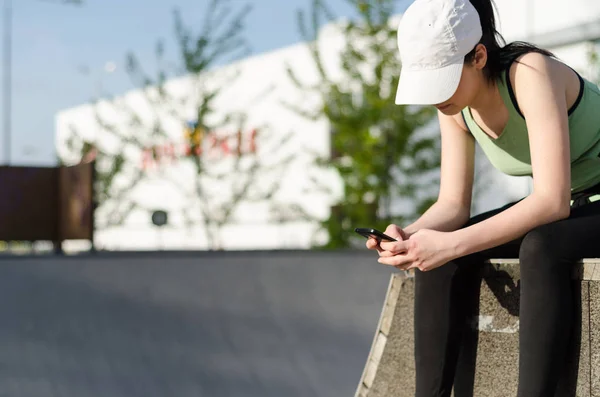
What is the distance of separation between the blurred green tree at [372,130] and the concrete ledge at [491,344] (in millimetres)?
12392

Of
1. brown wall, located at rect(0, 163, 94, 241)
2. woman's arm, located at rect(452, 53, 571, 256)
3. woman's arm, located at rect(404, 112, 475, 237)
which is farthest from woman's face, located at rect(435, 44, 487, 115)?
brown wall, located at rect(0, 163, 94, 241)

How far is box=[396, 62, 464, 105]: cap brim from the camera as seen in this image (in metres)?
2.09

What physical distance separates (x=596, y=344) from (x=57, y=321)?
3.84 meters

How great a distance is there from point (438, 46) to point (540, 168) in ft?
1.24

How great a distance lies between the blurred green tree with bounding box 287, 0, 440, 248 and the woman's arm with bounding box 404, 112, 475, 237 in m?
12.5

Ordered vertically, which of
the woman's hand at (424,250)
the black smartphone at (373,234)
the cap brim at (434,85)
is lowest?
the woman's hand at (424,250)

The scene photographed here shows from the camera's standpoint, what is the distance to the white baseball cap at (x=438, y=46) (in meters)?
2.09

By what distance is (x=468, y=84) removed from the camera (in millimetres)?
2145

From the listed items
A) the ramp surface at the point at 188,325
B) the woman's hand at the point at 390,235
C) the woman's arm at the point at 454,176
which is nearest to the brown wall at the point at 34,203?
the ramp surface at the point at 188,325

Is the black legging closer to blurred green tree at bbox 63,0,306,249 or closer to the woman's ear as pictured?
the woman's ear

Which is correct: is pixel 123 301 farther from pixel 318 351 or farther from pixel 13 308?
pixel 318 351

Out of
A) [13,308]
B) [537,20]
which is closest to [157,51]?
[537,20]

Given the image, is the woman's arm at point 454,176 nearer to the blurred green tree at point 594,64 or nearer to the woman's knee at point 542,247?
the woman's knee at point 542,247

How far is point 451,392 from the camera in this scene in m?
2.33
